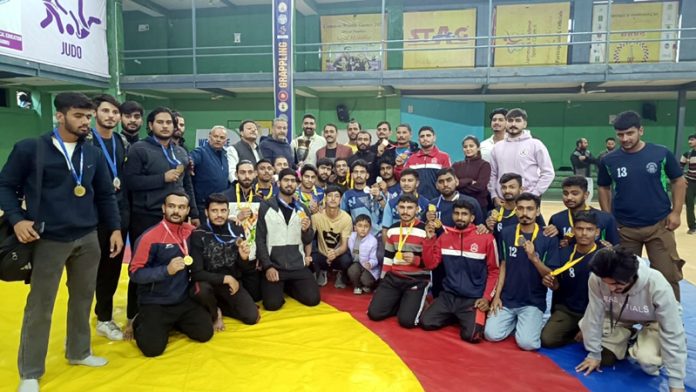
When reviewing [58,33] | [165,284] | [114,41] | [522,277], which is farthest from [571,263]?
[114,41]

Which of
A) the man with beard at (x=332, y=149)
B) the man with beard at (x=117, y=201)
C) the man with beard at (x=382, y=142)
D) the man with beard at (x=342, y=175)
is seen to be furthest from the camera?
the man with beard at (x=332, y=149)

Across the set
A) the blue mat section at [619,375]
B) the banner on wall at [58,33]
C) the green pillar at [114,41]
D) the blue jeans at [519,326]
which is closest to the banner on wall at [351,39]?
the green pillar at [114,41]

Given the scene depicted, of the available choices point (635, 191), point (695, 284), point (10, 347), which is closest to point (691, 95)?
point (695, 284)

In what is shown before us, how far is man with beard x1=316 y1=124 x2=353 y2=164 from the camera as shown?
6441mm

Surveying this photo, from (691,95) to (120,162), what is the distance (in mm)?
16606

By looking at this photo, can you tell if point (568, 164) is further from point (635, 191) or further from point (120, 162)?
point (120, 162)

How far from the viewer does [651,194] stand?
3.92m

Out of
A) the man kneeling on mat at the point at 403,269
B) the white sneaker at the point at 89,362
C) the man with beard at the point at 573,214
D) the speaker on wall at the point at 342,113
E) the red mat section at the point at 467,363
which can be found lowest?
the red mat section at the point at 467,363

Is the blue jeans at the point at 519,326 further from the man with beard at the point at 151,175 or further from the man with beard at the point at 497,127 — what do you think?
the man with beard at the point at 151,175

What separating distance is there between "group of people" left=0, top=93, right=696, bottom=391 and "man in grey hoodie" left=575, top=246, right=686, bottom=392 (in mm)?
→ 10

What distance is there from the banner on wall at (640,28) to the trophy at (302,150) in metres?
9.47

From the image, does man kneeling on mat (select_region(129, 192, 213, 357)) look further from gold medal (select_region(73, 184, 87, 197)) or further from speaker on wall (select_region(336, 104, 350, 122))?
speaker on wall (select_region(336, 104, 350, 122))

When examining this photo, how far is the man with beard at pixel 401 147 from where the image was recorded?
5883 millimetres

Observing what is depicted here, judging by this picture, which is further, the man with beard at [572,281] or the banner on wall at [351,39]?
the banner on wall at [351,39]
